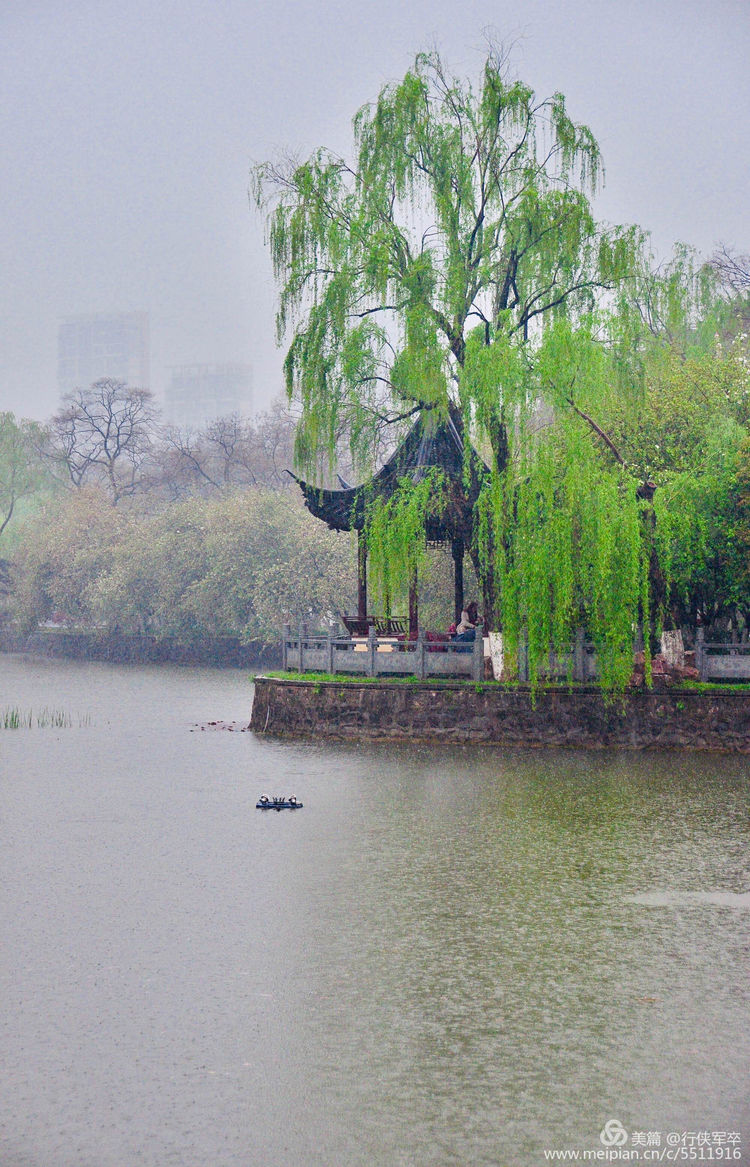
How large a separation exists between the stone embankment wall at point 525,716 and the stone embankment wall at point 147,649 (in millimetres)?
28881

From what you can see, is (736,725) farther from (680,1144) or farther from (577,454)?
(680,1144)

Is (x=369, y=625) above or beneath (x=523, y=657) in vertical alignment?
above

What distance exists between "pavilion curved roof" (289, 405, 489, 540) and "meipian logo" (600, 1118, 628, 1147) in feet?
64.3

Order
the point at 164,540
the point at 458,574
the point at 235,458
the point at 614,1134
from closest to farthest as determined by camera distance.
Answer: the point at 614,1134 → the point at 458,574 → the point at 164,540 → the point at 235,458

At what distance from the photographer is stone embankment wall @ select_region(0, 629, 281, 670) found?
5594cm

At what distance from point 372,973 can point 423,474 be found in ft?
59.1

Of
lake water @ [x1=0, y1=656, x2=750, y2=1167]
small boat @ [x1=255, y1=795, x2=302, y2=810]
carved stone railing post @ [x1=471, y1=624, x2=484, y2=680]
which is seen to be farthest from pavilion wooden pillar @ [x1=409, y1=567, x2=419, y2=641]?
small boat @ [x1=255, y1=795, x2=302, y2=810]

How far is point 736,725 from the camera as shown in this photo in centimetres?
2327

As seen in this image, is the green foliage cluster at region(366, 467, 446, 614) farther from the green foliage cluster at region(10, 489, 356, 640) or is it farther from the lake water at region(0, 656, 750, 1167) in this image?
the green foliage cluster at region(10, 489, 356, 640)

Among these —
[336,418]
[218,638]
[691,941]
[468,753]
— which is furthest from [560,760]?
[218,638]

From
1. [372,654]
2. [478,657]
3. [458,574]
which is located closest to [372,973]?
[478,657]

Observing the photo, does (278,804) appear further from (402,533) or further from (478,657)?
(402,533)

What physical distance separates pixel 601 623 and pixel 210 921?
44.6ft

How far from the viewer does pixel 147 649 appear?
60.8 m
